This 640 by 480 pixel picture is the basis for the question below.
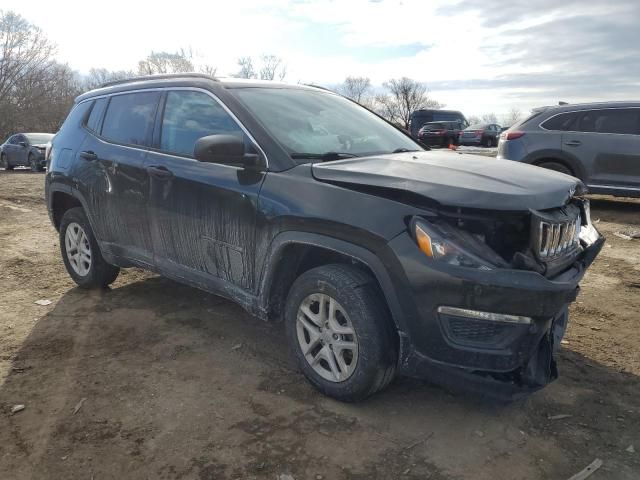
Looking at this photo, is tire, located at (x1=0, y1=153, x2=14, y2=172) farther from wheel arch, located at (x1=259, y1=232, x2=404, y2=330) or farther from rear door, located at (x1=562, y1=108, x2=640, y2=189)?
wheel arch, located at (x1=259, y1=232, x2=404, y2=330)

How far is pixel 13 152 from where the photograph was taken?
20.2 m

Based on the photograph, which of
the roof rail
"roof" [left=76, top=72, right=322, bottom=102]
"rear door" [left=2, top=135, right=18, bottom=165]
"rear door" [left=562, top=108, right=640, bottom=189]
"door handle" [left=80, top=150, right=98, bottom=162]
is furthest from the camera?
"rear door" [left=2, top=135, right=18, bottom=165]

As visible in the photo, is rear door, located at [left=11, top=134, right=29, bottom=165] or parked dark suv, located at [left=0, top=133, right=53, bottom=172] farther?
rear door, located at [left=11, top=134, right=29, bottom=165]

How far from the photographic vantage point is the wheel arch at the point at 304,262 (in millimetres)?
2707

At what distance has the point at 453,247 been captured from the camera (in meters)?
2.51

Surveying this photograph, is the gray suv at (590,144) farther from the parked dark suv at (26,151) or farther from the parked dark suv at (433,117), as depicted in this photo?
the parked dark suv at (433,117)

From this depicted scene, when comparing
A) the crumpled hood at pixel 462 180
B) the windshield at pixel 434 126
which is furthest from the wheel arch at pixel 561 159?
the windshield at pixel 434 126

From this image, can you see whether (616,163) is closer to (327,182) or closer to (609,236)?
Answer: (609,236)

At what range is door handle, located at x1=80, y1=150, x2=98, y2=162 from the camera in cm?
457

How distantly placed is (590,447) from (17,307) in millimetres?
4492

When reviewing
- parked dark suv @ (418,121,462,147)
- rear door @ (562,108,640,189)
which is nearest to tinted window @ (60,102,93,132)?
rear door @ (562,108,640,189)

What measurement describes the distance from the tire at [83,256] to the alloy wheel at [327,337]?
260cm

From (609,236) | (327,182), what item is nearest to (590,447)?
(327,182)

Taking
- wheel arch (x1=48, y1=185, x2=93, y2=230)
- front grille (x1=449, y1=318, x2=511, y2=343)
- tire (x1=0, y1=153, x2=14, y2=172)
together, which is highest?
wheel arch (x1=48, y1=185, x2=93, y2=230)
